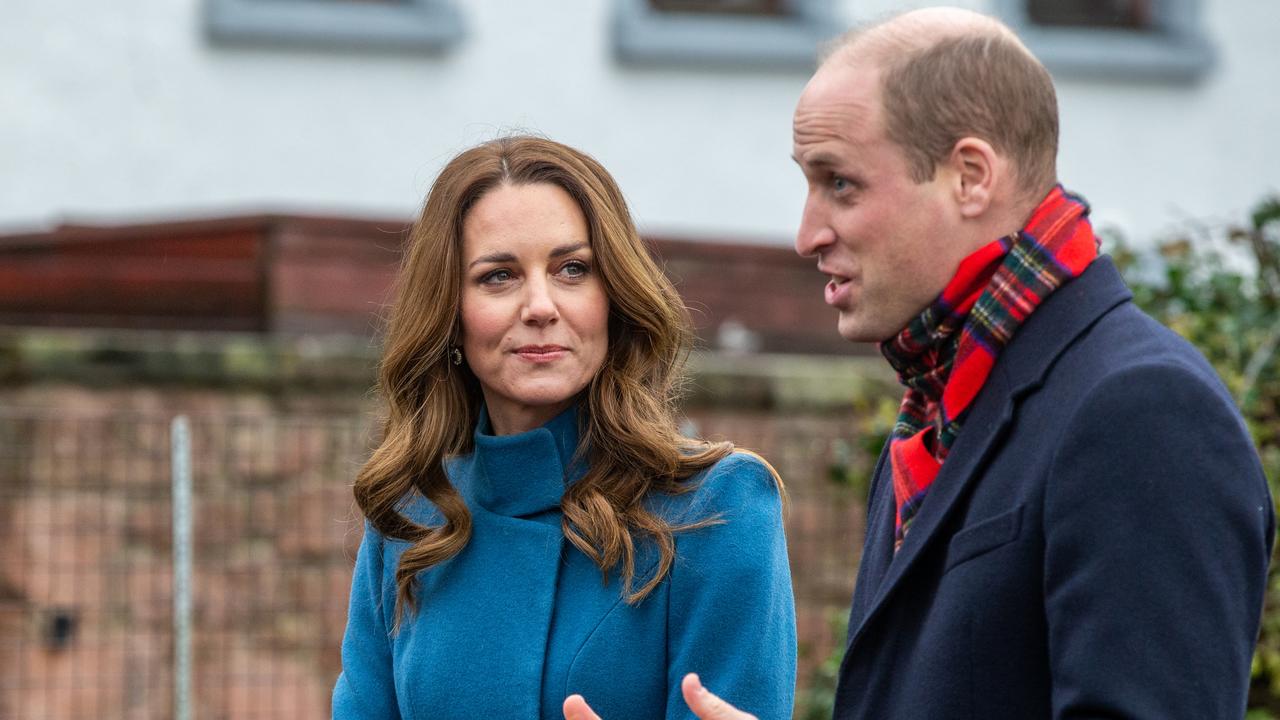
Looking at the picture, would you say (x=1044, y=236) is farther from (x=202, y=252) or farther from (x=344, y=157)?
(x=344, y=157)

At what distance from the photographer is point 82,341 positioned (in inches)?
267

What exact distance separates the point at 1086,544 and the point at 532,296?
1124 millimetres

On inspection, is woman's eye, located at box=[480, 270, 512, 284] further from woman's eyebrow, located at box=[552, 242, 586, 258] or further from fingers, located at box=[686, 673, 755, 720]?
fingers, located at box=[686, 673, 755, 720]

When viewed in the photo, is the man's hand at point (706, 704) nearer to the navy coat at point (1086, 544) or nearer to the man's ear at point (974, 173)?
the navy coat at point (1086, 544)

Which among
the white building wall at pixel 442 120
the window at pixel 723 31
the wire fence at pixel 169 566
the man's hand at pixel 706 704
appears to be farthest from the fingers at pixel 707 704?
the window at pixel 723 31

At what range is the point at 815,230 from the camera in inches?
89.8

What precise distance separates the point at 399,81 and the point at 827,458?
10.0 feet

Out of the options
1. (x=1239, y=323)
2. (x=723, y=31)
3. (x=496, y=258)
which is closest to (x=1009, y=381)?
(x=496, y=258)

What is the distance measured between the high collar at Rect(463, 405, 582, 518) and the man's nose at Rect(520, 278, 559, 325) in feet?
0.59

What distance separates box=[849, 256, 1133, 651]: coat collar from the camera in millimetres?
2084

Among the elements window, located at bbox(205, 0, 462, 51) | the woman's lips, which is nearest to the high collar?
the woman's lips

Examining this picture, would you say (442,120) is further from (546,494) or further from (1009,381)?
(1009,381)

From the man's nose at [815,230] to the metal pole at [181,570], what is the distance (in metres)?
4.38

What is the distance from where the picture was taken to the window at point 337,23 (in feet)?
27.1
